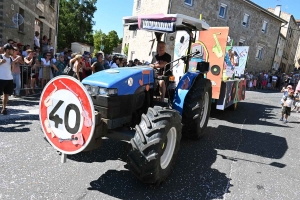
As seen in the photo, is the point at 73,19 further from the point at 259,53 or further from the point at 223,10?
the point at 259,53

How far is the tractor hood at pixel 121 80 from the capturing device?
2.87 meters

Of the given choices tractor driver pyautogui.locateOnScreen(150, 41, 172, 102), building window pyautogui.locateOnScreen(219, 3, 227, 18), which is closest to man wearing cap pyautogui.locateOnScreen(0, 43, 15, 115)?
tractor driver pyautogui.locateOnScreen(150, 41, 172, 102)

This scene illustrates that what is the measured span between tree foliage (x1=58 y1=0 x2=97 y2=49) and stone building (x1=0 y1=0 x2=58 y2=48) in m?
25.1

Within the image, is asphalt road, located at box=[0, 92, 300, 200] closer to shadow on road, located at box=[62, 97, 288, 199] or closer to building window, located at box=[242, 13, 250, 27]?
shadow on road, located at box=[62, 97, 288, 199]

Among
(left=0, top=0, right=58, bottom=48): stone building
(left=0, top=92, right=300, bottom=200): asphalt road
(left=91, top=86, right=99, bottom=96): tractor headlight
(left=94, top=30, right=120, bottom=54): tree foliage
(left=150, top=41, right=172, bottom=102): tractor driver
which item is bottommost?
(left=0, top=92, right=300, bottom=200): asphalt road

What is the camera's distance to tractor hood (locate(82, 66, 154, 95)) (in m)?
2.87

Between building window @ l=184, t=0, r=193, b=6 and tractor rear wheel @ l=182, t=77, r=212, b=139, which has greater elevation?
building window @ l=184, t=0, r=193, b=6

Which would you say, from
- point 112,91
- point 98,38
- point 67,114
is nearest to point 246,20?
point 112,91

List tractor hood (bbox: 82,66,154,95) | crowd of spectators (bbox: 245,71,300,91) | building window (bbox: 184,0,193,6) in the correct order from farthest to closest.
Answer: crowd of spectators (bbox: 245,71,300,91) < building window (bbox: 184,0,193,6) < tractor hood (bbox: 82,66,154,95)

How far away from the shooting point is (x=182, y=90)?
405 centimetres

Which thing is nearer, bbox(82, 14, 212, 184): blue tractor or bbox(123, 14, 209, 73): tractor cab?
bbox(82, 14, 212, 184): blue tractor

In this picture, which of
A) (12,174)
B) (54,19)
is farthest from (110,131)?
(54,19)

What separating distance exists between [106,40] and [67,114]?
199 ft

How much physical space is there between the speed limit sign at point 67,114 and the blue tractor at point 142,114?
174 mm
